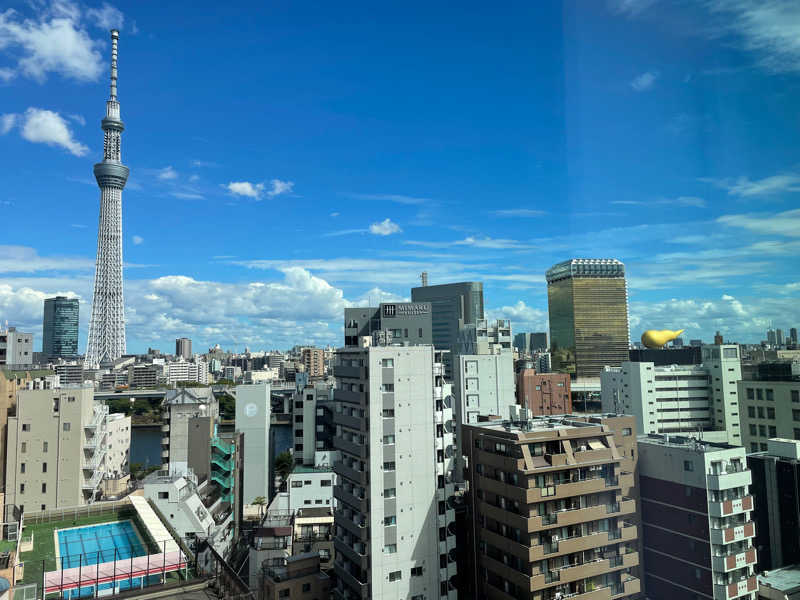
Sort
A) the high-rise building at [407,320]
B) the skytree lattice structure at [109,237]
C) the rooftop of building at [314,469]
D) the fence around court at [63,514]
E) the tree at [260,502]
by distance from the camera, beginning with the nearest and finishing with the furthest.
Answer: the fence around court at [63,514] < the high-rise building at [407,320] < the rooftop of building at [314,469] < the tree at [260,502] < the skytree lattice structure at [109,237]

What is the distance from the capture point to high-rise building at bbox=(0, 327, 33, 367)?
13094 millimetres

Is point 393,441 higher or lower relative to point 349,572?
higher

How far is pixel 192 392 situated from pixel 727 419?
13088mm

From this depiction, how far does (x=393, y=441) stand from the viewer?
6148 millimetres

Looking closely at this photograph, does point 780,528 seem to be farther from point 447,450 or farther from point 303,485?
point 303,485

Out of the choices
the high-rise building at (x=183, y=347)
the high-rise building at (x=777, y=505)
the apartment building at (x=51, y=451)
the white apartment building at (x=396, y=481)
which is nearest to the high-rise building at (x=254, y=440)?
the apartment building at (x=51, y=451)

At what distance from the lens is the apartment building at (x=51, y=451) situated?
855cm

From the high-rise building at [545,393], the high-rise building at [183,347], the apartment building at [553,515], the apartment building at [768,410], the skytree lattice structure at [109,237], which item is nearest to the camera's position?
the apartment building at [553,515]

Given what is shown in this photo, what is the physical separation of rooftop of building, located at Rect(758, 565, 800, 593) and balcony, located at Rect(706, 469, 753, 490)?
109 cm

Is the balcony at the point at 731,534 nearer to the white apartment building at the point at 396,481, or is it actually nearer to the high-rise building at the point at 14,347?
the white apartment building at the point at 396,481

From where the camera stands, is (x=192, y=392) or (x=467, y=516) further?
(x=192, y=392)

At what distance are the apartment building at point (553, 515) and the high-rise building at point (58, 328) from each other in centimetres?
4961

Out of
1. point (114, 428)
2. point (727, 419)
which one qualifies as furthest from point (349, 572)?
point (727, 419)

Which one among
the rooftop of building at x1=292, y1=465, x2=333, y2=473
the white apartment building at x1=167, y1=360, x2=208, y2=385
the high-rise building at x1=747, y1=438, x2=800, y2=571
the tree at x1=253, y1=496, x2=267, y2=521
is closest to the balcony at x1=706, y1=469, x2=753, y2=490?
the high-rise building at x1=747, y1=438, x2=800, y2=571
